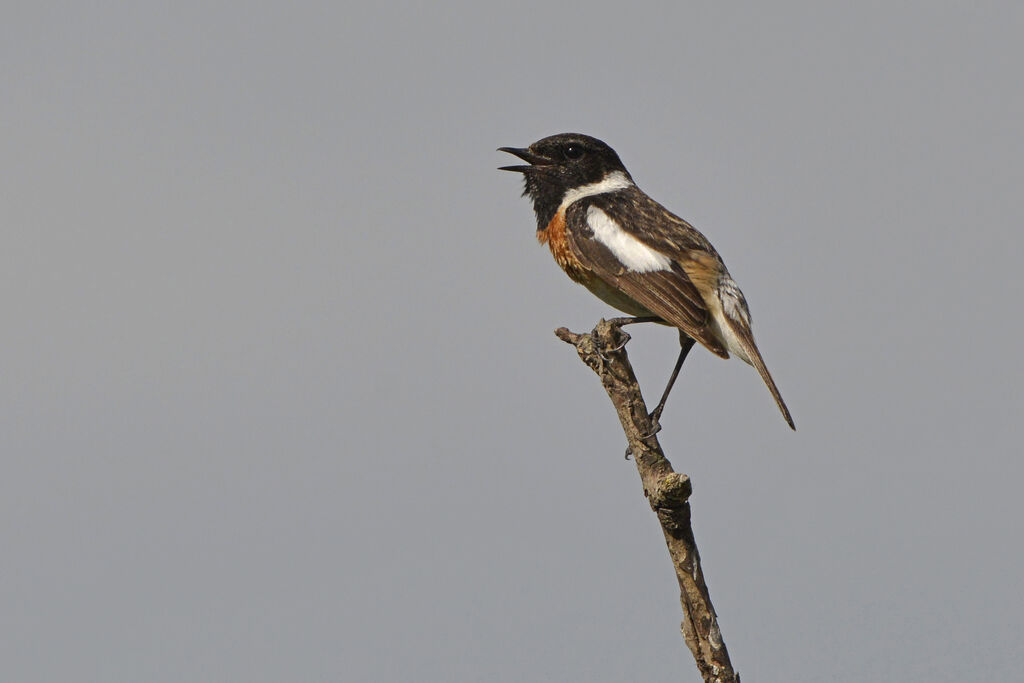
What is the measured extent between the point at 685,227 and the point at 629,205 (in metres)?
0.54

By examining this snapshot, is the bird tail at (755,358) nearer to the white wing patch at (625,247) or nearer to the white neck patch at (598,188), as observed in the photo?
the white wing patch at (625,247)

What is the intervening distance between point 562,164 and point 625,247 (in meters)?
1.72

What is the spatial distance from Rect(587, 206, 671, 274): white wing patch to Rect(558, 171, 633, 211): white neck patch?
643 mm

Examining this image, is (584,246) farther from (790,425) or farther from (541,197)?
(790,425)

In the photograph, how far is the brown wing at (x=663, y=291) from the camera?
9.15 meters

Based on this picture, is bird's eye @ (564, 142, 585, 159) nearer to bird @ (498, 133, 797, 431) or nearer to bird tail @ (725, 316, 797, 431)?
bird @ (498, 133, 797, 431)

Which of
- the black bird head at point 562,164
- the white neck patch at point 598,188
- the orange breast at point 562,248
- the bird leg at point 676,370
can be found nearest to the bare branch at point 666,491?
the bird leg at point 676,370

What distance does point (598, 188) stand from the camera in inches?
437

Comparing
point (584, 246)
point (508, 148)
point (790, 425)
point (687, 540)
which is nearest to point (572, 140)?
point (508, 148)

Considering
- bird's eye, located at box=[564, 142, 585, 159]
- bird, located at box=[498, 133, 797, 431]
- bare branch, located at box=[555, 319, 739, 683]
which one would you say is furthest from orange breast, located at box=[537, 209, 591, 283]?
bare branch, located at box=[555, 319, 739, 683]

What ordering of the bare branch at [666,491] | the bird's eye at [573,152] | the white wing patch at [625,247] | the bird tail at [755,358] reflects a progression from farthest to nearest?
1. the bird's eye at [573,152]
2. the white wing patch at [625,247]
3. the bird tail at [755,358]
4. the bare branch at [666,491]

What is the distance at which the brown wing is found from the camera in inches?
360

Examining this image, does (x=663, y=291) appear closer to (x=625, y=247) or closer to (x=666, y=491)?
Result: (x=625, y=247)

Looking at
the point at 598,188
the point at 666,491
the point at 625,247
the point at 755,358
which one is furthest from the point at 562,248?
the point at 666,491
